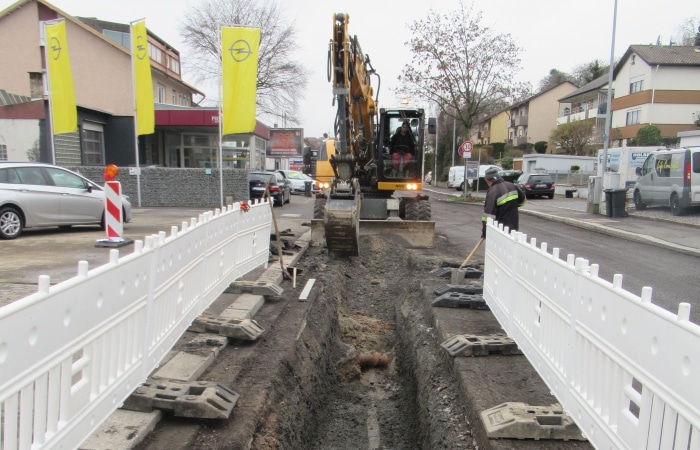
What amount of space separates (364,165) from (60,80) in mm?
10753

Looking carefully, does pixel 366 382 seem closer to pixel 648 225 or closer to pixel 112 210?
pixel 112 210

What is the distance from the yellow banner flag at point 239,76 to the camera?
15.2 metres

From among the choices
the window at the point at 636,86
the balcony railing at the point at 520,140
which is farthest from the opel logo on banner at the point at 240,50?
the balcony railing at the point at 520,140

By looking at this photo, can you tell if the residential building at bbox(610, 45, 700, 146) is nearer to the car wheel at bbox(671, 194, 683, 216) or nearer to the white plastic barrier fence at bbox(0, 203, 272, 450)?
the car wheel at bbox(671, 194, 683, 216)

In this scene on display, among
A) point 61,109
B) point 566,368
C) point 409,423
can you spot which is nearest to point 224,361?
point 409,423

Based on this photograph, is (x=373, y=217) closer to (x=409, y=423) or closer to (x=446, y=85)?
(x=409, y=423)

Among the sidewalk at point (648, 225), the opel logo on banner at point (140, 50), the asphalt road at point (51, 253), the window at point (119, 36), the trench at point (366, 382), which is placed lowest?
the trench at point (366, 382)

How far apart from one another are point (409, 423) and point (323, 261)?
17.6 ft

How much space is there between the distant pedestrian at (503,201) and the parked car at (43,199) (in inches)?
345

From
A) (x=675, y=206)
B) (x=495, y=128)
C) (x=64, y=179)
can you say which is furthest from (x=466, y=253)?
(x=495, y=128)

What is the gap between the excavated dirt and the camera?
148 inches

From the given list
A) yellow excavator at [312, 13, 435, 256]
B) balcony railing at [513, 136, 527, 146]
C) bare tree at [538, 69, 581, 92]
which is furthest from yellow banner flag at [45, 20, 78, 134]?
bare tree at [538, 69, 581, 92]

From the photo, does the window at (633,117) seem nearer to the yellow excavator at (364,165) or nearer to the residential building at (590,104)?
the residential building at (590,104)

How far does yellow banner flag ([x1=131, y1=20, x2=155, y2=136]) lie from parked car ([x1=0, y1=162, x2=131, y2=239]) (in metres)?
7.06
